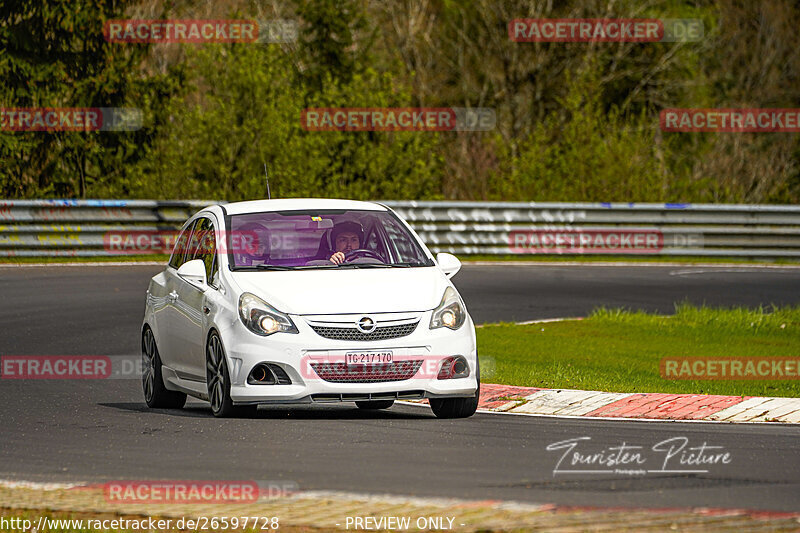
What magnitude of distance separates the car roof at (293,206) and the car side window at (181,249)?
0.61 metres

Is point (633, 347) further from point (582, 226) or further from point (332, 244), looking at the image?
point (582, 226)

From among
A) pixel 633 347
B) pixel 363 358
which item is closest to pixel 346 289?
pixel 363 358

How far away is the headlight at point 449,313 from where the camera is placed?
38.2ft

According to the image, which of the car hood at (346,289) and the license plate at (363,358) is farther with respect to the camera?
the car hood at (346,289)

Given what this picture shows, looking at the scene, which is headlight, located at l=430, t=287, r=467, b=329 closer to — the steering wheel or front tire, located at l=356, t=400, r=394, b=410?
the steering wheel

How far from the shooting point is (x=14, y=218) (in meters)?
28.5

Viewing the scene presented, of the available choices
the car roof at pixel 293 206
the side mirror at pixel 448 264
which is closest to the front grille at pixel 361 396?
the side mirror at pixel 448 264

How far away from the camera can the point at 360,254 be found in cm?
1258

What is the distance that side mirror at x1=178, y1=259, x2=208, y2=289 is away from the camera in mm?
12180

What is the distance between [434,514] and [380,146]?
88.9 feet

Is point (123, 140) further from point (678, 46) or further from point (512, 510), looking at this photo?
point (512, 510)

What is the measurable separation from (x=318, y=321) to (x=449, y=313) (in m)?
1.00

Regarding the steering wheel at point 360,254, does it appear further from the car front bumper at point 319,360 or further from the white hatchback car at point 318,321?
the car front bumper at point 319,360

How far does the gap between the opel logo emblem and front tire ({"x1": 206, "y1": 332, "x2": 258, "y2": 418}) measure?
102 cm
